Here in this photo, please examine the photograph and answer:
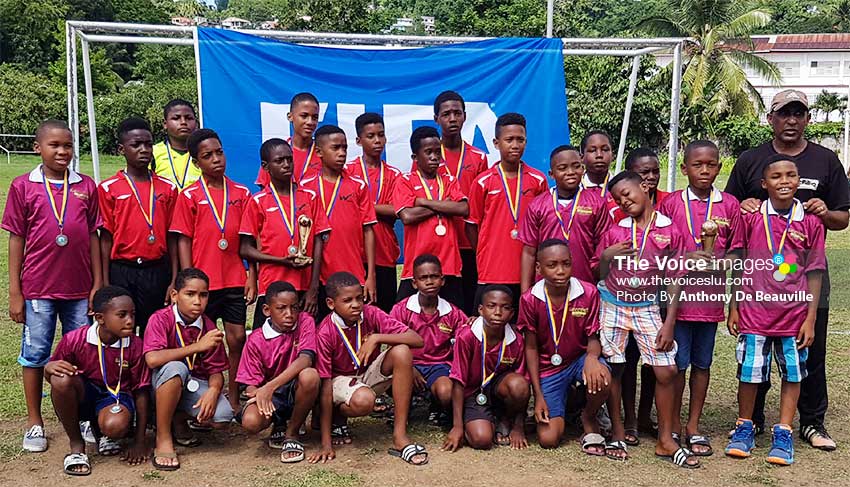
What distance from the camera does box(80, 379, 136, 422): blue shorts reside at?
459cm

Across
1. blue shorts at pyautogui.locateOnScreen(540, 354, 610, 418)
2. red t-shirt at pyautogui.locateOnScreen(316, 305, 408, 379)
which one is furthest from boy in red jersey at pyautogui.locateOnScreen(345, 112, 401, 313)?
blue shorts at pyautogui.locateOnScreen(540, 354, 610, 418)

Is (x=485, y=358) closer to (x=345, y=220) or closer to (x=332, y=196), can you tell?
(x=345, y=220)

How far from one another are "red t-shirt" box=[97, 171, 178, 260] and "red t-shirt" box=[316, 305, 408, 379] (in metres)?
1.19

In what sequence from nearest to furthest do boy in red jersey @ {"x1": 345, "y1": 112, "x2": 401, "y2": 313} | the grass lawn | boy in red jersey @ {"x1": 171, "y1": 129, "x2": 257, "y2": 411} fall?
the grass lawn → boy in red jersey @ {"x1": 171, "y1": 129, "x2": 257, "y2": 411} → boy in red jersey @ {"x1": 345, "y1": 112, "x2": 401, "y2": 313}

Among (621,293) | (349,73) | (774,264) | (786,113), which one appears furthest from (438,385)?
(349,73)

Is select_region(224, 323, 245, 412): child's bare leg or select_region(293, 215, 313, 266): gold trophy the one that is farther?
select_region(224, 323, 245, 412): child's bare leg

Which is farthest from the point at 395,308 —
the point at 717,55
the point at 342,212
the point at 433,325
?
the point at 717,55

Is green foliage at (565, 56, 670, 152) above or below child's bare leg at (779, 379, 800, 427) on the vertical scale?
above

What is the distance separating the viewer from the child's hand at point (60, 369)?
4395 mm

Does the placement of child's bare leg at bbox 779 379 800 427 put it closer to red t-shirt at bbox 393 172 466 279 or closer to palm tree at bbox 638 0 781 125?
red t-shirt at bbox 393 172 466 279

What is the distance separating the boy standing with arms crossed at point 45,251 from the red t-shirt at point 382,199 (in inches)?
70.4

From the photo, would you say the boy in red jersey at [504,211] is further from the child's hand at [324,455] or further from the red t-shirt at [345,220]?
the child's hand at [324,455]

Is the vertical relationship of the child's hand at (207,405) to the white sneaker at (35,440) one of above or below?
above

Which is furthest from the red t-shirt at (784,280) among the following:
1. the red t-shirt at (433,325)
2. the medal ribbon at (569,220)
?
the red t-shirt at (433,325)
